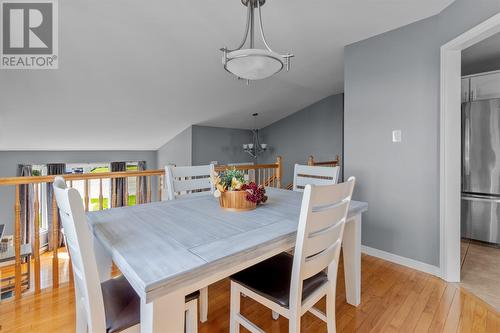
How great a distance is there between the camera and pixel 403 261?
2.44 meters

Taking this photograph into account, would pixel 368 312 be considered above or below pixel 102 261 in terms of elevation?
below

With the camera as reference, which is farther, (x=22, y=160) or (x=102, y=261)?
(x=22, y=160)

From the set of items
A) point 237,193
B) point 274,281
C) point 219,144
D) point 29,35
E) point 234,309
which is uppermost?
point 29,35

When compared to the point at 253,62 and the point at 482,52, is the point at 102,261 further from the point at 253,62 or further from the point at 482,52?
the point at 482,52

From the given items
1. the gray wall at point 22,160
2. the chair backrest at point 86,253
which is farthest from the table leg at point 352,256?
the gray wall at point 22,160

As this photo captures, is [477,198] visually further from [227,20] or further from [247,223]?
[227,20]

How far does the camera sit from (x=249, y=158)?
6.55 meters

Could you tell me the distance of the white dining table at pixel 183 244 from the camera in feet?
2.52

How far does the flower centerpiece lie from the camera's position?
148 centimetres

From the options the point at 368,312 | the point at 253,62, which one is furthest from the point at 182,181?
the point at 368,312

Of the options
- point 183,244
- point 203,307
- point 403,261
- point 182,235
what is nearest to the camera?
point 183,244

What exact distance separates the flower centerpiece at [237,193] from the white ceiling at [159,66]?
1555mm

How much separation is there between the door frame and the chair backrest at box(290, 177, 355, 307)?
1483 mm

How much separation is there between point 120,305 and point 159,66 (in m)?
2.78
